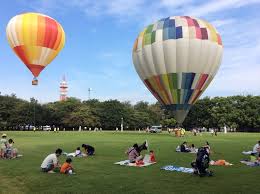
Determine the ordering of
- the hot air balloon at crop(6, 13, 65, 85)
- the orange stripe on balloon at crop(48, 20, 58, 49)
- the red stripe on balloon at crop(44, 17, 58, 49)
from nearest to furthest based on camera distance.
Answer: the hot air balloon at crop(6, 13, 65, 85), the red stripe on balloon at crop(44, 17, 58, 49), the orange stripe on balloon at crop(48, 20, 58, 49)

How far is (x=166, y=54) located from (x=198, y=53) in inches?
149

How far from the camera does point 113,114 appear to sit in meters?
121

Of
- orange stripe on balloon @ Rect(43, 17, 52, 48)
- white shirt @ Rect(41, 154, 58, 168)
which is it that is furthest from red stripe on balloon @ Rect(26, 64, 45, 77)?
white shirt @ Rect(41, 154, 58, 168)

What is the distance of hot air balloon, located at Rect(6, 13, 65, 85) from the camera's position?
4650 centimetres

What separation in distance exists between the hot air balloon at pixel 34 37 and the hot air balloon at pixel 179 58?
1109 cm

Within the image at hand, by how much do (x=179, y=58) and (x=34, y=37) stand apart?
18.0 meters

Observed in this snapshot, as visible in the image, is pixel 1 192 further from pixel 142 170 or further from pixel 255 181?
pixel 255 181

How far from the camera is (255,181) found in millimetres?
15188

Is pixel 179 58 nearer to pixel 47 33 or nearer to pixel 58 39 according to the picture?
pixel 58 39

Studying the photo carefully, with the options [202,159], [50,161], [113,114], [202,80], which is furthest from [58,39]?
[113,114]

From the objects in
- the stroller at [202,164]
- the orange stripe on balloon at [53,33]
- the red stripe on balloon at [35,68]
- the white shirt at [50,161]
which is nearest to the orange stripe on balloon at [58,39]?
the orange stripe on balloon at [53,33]

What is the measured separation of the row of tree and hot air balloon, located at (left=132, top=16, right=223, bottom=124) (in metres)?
60.5

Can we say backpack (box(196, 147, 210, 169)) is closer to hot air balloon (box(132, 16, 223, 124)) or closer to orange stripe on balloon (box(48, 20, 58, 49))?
hot air balloon (box(132, 16, 223, 124))

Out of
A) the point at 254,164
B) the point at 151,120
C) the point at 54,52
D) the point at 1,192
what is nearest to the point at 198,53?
the point at 54,52
